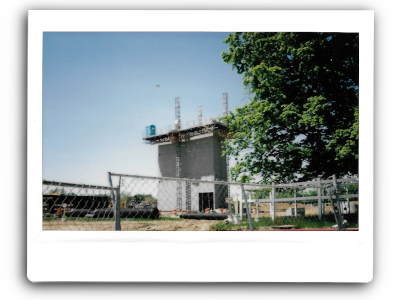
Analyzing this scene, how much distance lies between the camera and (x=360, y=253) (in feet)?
7.79

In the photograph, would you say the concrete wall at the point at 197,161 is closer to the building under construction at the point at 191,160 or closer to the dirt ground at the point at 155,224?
the building under construction at the point at 191,160

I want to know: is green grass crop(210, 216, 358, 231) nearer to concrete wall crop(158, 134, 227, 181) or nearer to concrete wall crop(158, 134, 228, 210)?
concrete wall crop(158, 134, 228, 210)

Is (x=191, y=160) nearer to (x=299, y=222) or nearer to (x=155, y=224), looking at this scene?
(x=299, y=222)

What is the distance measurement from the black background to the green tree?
2.74 m

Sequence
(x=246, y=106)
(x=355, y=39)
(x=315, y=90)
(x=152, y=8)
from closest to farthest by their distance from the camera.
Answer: (x=152, y=8)
(x=355, y=39)
(x=315, y=90)
(x=246, y=106)

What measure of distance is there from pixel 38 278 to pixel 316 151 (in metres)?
5.10

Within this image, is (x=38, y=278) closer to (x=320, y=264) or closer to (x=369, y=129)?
(x=320, y=264)

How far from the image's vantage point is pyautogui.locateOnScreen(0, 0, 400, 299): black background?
2.28 meters

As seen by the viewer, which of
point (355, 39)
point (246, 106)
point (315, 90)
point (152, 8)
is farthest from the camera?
point (246, 106)
